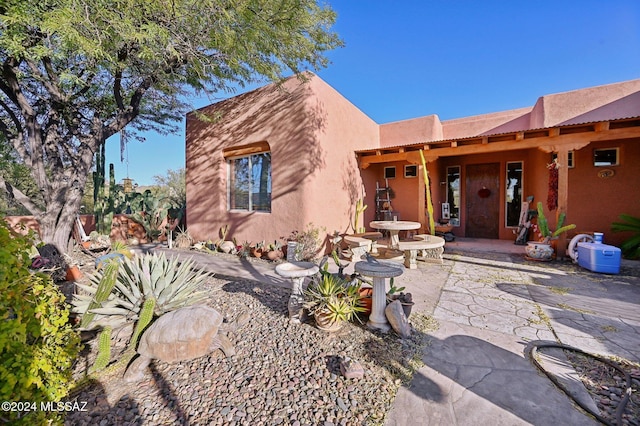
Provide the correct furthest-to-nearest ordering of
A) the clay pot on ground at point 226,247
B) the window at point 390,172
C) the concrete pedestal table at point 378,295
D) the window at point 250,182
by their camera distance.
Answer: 1. the window at point 390,172
2. the clay pot on ground at point 226,247
3. the window at point 250,182
4. the concrete pedestal table at point 378,295

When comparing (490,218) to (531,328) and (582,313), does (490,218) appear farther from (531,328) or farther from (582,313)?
(531,328)

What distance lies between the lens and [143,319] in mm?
2490

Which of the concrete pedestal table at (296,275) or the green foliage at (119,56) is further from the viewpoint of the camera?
→ the green foliage at (119,56)

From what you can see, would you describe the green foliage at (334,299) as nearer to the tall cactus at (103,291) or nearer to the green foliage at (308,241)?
the tall cactus at (103,291)

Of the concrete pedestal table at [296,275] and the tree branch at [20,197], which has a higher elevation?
the tree branch at [20,197]

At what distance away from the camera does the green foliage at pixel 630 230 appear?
5844 mm

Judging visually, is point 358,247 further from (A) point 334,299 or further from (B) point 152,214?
(B) point 152,214

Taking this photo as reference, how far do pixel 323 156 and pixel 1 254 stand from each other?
19.4ft

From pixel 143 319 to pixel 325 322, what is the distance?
185cm

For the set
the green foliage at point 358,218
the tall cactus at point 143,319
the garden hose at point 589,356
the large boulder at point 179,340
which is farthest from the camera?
the green foliage at point 358,218

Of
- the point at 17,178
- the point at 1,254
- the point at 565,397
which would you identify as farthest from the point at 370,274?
the point at 17,178

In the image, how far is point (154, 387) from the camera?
7.04ft

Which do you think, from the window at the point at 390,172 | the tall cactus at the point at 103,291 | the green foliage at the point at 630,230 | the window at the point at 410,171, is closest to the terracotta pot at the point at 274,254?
the tall cactus at the point at 103,291

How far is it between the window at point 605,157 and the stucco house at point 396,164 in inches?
1.2
